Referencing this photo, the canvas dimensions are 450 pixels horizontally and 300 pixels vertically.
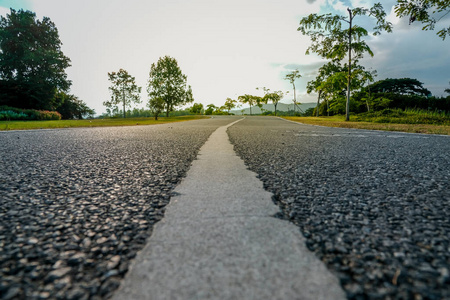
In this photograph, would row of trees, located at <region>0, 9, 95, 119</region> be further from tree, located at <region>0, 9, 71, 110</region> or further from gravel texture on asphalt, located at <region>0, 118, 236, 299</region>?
gravel texture on asphalt, located at <region>0, 118, 236, 299</region>

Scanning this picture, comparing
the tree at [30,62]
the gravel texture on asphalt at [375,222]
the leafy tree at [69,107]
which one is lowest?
the gravel texture on asphalt at [375,222]

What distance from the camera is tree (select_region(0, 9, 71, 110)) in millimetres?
25250

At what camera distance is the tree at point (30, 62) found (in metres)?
25.2

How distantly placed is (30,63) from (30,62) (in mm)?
328

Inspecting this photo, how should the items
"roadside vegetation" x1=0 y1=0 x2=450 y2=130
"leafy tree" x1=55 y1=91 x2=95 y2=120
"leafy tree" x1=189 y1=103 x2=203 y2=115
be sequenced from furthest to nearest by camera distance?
"leafy tree" x1=189 y1=103 x2=203 y2=115
"leafy tree" x1=55 y1=91 x2=95 y2=120
"roadside vegetation" x1=0 y1=0 x2=450 y2=130

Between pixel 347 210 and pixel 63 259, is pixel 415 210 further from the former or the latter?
pixel 63 259

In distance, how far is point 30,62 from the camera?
2739 centimetres

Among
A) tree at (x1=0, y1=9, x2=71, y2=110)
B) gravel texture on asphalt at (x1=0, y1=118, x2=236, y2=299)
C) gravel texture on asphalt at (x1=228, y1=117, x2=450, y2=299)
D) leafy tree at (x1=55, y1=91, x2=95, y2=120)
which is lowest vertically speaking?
gravel texture on asphalt at (x1=228, y1=117, x2=450, y2=299)

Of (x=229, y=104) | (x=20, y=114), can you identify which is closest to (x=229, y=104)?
(x=229, y=104)

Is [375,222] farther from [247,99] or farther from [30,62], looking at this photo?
[247,99]

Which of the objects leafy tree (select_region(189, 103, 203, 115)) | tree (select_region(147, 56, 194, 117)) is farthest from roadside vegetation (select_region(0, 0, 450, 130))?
leafy tree (select_region(189, 103, 203, 115))

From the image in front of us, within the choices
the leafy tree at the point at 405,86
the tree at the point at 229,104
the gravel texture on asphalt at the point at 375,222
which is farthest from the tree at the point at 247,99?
the gravel texture on asphalt at the point at 375,222

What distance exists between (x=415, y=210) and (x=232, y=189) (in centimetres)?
114

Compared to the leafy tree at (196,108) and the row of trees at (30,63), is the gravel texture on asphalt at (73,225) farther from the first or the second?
the leafy tree at (196,108)
